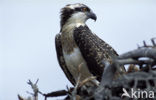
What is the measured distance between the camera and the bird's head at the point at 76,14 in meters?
8.92

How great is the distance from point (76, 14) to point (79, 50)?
2.84ft

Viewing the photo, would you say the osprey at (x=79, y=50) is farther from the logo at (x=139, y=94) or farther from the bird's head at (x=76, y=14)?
the logo at (x=139, y=94)

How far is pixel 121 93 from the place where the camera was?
533 cm

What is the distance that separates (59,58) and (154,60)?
370cm

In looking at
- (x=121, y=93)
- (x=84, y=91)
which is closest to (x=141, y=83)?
(x=121, y=93)

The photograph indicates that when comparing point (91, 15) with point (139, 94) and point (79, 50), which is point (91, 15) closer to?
point (79, 50)

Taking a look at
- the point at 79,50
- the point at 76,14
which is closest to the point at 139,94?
the point at 79,50

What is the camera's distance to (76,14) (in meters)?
8.97

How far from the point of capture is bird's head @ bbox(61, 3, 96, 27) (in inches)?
351

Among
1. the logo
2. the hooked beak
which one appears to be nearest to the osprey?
the hooked beak

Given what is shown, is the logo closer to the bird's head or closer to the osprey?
the osprey

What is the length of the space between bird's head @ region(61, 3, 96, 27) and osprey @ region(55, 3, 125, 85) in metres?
0.03

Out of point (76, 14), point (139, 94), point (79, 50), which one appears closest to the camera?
point (139, 94)

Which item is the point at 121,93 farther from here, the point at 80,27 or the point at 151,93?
the point at 80,27
